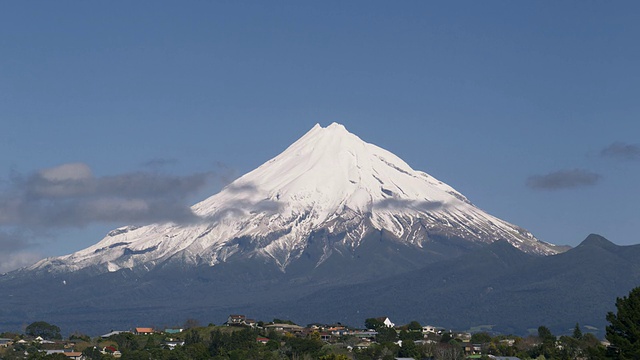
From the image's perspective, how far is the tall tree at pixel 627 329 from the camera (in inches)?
3349

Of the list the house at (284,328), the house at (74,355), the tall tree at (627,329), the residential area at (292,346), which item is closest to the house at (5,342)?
the residential area at (292,346)

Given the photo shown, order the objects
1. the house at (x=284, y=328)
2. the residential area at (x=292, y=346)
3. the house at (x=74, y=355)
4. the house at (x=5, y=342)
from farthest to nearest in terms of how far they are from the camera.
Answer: the house at (x=284, y=328) → the house at (x=5, y=342) → the house at (x=74, y=355) → the residential area at (x=292, y=346)

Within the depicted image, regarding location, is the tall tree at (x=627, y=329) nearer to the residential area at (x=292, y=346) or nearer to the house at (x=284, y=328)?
the residential area at (x=292, y=346)

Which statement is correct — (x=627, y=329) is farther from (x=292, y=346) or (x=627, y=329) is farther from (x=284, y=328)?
(x=284, y=328)

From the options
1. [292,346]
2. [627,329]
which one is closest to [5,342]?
[292,346]

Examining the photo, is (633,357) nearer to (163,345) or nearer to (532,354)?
(532,354)

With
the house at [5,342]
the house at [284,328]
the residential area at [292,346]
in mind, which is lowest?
the residential area at [292,346]

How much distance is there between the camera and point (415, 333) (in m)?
170

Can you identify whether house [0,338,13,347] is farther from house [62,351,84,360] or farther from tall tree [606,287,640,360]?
tall tree [606,287,640,360]

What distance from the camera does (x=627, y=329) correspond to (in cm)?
8719

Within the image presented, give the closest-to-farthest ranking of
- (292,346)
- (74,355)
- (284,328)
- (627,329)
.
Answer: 1. (627,329)
2. (292,346)
3. (74,355)
4. (284,328)

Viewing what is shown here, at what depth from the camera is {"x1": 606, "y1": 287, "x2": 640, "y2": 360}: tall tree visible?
3349 inches

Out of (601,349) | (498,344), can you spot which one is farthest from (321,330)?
(601,349)

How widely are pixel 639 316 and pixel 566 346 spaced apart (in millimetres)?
47453
